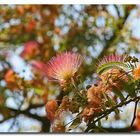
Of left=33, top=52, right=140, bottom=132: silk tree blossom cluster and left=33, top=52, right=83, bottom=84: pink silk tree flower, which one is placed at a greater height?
left=33, top=52, right=83, bottom=84: pink silk tree flower

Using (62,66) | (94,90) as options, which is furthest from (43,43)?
(94,90)

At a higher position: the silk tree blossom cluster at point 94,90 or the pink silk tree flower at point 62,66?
the pink silk tree flower at point 62,66

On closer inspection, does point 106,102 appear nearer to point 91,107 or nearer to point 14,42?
point 91,107

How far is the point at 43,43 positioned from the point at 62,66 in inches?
6.6

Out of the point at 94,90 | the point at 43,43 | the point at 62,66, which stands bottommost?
the point at 94,90

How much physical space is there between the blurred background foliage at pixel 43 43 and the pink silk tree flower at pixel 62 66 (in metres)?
0.03

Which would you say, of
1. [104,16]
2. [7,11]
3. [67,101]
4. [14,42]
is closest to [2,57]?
[14,42]

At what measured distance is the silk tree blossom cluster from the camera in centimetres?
186

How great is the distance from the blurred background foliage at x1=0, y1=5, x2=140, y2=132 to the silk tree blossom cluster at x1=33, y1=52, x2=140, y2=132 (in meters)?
0.04

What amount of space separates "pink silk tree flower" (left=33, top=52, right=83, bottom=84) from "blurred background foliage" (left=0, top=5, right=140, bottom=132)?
0.03m

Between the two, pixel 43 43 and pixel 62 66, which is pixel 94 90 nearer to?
pixel 62 66

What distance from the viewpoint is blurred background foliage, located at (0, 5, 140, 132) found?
1924 mm

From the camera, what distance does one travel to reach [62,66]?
6.23 ft

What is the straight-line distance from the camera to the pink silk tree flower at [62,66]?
1889mm
